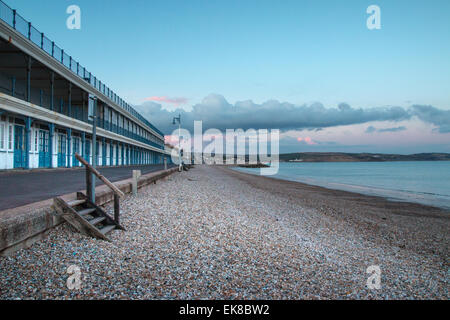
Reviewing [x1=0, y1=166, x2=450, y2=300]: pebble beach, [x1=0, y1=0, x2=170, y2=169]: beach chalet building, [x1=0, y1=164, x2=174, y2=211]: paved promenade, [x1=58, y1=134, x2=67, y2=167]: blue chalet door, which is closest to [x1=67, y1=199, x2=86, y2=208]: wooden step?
[x1=0, y1=166, x2=450, y2=300]: pebble beach

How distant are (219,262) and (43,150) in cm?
1981

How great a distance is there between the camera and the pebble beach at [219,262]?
361 centimetres

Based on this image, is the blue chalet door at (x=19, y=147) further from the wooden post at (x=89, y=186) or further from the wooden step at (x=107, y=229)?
the wooden step at (x=107, y=229)

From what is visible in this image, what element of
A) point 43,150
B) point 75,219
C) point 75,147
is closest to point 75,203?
point 75,219

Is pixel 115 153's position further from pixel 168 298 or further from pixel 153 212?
pixel 168 298

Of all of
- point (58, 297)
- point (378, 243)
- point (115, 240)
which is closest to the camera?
point (58, 297)

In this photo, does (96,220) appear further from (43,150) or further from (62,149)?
(62,149)

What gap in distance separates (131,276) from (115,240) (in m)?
1.50

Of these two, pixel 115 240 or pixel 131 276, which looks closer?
pixel 131 276

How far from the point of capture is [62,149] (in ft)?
73.6

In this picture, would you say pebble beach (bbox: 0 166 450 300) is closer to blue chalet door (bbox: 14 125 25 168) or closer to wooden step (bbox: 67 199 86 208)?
wooden step (bbox: 67 199 86 208)

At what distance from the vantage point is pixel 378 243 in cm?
728

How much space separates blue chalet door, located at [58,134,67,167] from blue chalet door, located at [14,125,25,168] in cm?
445
